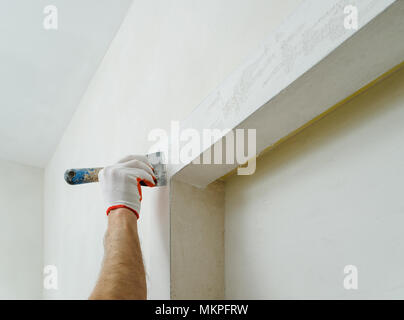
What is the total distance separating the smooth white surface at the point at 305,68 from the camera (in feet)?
1.94

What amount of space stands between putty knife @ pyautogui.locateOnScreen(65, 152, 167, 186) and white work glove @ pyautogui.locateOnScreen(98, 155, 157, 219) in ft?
0.20

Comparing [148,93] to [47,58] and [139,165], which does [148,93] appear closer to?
[139,165]

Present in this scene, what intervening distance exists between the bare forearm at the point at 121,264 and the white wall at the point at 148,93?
17 centimetres

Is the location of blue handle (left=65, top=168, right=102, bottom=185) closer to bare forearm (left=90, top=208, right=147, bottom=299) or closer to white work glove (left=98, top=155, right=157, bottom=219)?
white work glove (left=98, top=155, right=157, bottom=219)

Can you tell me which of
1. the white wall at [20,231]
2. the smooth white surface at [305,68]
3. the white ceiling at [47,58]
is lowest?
the white wall at [20,231]

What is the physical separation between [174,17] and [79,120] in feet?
4.30

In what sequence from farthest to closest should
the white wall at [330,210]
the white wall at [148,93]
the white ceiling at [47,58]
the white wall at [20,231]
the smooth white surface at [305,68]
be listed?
the white wall at [20,231]
the white ceiling at [47,58]
the white wall at [148,93]
the white wall at [330,210]
the smooth white surface at [305,68]

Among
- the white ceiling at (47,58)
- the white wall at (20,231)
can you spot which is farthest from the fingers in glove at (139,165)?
the white wall at (20,231)

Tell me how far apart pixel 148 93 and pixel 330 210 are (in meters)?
0.80

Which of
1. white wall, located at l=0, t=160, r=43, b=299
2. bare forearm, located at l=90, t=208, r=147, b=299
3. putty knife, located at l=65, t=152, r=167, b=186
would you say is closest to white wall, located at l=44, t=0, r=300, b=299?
putty knife, located at l=65, t=152, r=167, b=186

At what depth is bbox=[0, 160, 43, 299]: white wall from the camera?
9.32 feet

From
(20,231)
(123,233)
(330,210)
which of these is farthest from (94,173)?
(20,231)

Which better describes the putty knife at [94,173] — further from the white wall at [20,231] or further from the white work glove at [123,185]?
the white wall at [20,231]

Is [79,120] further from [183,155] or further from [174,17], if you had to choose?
[183,155]
